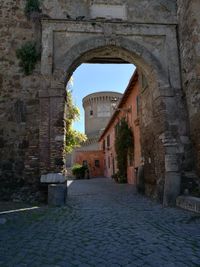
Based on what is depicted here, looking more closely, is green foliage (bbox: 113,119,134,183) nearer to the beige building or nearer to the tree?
the tree

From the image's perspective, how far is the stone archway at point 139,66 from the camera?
8133 millimetres

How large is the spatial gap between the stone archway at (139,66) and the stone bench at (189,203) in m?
0.39

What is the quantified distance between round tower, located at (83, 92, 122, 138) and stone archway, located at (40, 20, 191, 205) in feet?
104

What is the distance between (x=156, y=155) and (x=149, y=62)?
282 centimetres

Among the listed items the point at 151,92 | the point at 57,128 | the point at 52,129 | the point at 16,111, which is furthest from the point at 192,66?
the point at 16,111

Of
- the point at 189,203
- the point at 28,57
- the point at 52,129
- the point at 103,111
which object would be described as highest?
the point at 103,111

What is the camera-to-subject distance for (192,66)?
8.03 meters

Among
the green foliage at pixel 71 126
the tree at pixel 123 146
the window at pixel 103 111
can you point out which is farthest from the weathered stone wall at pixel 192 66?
the window at pixel 103 111

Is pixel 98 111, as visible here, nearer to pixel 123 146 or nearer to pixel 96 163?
pixel 96 163

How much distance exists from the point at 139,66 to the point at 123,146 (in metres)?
7.57

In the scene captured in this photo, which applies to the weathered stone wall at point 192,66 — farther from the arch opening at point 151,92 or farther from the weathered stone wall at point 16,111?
the weathered stone wall at point 16,111

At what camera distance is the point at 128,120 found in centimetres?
1673

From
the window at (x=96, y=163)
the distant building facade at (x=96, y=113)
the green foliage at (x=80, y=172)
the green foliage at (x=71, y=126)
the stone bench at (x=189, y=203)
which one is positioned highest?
the distant building facade at (x=96, y=113)

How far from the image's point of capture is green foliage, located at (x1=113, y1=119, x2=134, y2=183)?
1605 cm
